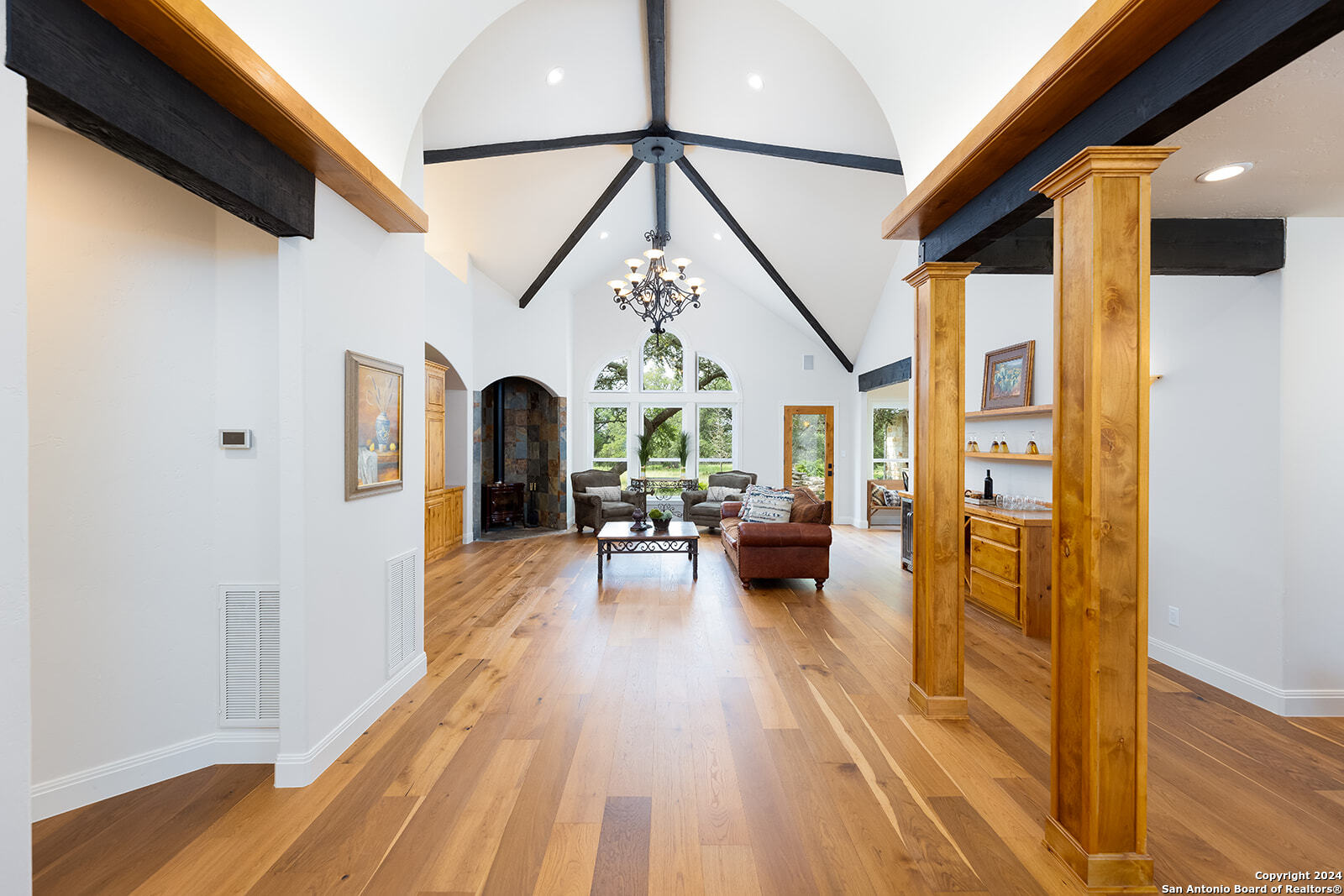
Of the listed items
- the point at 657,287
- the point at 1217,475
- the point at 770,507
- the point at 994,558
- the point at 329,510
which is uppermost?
the point at 657,287

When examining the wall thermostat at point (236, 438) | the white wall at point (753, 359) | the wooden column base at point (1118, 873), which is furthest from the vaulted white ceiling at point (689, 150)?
the wooden column base at point (1118, 873)

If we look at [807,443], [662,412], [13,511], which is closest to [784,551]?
[807,443]

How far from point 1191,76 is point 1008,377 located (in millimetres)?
3964

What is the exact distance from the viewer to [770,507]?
598 cm

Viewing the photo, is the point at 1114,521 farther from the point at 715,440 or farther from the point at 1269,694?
the point at 715,440

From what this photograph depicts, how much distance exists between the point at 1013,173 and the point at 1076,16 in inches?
22.4

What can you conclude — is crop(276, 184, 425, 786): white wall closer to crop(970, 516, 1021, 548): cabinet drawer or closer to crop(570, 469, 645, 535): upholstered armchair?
crop(970, 516, 1021, 548): cabinet drawer

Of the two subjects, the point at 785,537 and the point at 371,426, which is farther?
the point at 785,537

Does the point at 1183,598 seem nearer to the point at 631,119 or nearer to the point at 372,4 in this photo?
the point at 372,4

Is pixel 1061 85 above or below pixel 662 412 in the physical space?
above

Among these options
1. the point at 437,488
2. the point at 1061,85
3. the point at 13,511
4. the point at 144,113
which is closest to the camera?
the point at 13,511

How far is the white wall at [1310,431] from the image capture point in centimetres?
303

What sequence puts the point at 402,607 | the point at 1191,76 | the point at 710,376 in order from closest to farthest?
1. the point at 1191,76
2. the point at 402,607
3. the point at 710,376

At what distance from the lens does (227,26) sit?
1795mm
